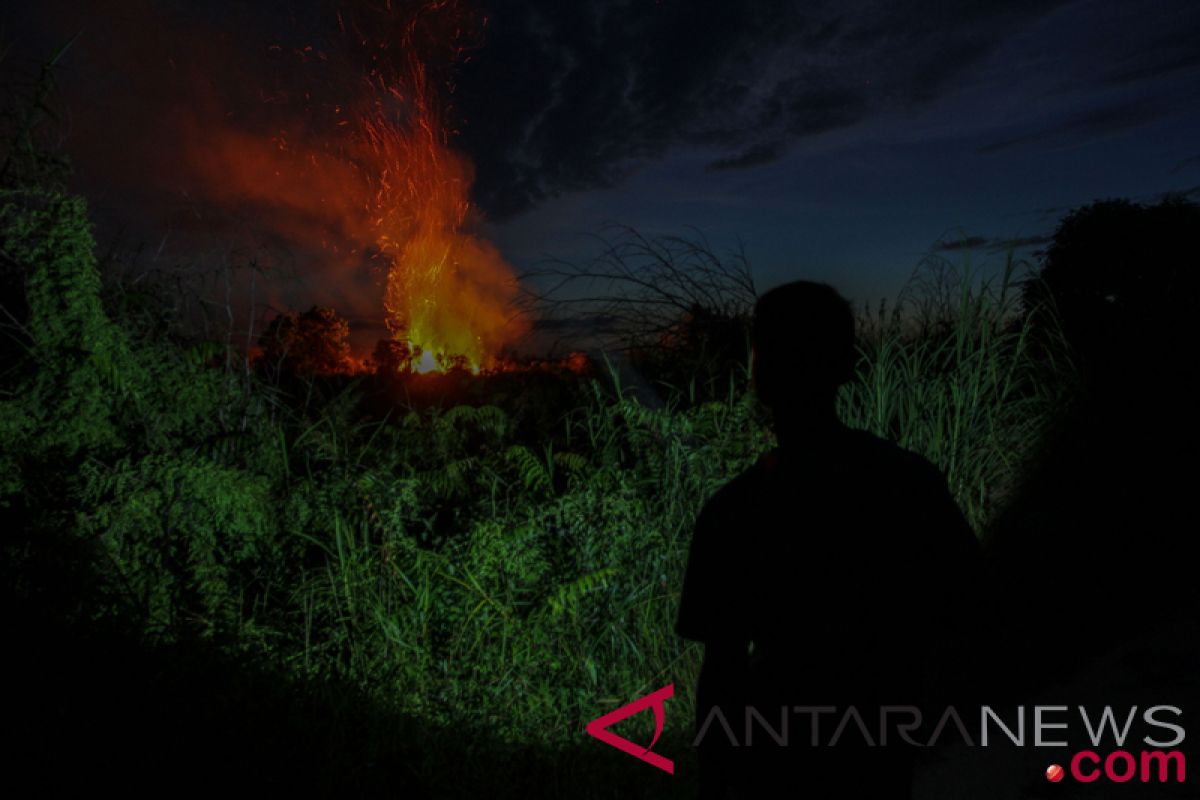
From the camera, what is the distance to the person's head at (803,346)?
1.85m

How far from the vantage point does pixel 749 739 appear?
6.21 feet

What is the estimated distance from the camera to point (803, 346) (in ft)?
6.07

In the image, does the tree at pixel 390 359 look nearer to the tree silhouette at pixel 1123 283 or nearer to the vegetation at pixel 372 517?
the vegetation at pixel 372 517

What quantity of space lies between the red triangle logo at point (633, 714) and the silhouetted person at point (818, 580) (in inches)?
80.6

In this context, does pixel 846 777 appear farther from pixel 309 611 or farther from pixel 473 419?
pixel 473 419

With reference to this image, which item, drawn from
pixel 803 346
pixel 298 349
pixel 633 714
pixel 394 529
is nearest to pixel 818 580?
pixel 803 346

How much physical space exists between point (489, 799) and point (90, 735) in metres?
1.81

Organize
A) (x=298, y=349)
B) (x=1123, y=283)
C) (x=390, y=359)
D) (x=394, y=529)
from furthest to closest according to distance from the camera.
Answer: (x=1123, y=283) < (x=390, y=359) < (x=298, y=349) < (x=394, y=529)

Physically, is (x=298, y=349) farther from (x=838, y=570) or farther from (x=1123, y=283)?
(x=1123, y=283)

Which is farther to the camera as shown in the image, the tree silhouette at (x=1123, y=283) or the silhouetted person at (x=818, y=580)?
the tree silhouette at (x=1123, y=283)

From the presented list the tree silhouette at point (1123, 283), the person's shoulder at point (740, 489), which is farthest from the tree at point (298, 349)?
the tree silhouette at point (1123, 283)

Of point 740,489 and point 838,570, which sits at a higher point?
point 740,489

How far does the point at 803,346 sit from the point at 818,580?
0.56m

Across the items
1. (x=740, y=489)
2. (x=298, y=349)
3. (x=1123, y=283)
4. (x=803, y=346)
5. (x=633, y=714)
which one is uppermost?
(x=1123, y=283)
